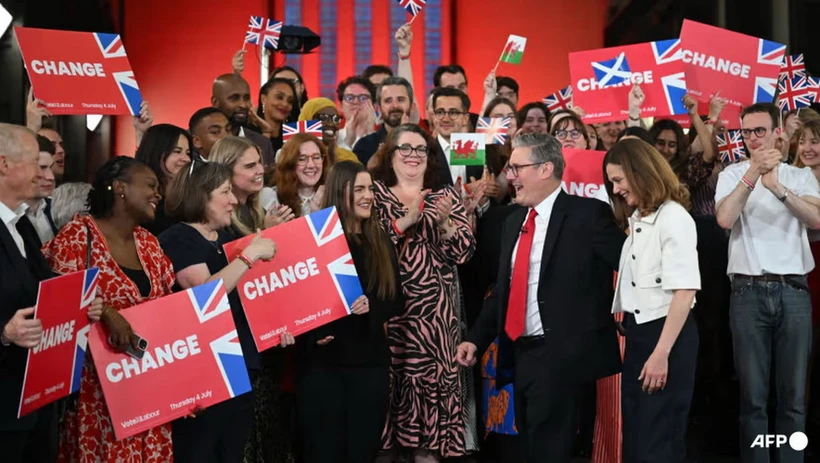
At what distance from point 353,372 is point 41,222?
5.27 ft

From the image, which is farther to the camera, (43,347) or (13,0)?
(13,0)

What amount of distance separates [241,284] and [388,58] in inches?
300

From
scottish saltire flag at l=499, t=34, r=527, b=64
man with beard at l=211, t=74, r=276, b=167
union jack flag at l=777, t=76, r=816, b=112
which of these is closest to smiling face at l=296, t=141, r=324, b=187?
man with beard at l=211, t=74, r=276, b=167

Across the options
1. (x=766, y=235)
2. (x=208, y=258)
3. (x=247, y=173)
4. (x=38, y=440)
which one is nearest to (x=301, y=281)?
(x=208, y=258)

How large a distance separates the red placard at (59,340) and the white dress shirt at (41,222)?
3.98 ft

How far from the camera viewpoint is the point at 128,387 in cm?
405

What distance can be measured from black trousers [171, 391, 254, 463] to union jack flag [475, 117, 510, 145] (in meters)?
2.62

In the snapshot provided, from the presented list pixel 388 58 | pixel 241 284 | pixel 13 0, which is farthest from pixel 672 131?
pixel 388 58

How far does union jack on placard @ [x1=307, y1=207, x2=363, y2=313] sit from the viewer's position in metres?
4.79

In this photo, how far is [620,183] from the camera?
14.6 feet

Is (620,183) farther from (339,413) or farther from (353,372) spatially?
(339,413)

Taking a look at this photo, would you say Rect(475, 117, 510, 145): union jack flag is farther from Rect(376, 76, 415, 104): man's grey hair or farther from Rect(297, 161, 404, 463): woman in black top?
Rect(297, 161, 404, 463): woman in black top

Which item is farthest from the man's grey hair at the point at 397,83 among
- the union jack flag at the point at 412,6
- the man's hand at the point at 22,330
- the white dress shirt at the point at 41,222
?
the man's hand at the point at 22,330

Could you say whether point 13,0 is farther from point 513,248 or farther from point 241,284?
point 513,248
